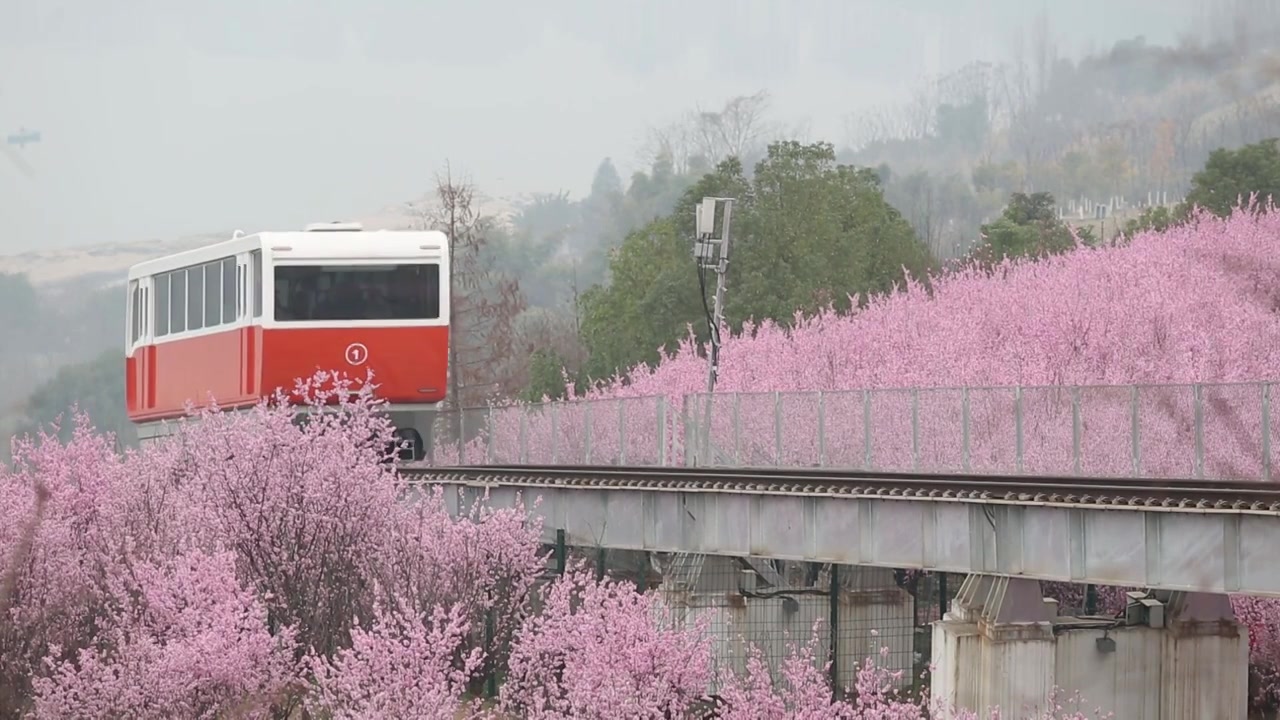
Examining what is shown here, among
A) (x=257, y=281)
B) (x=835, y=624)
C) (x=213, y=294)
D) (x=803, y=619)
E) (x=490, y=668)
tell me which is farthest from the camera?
(x=213, y=294)

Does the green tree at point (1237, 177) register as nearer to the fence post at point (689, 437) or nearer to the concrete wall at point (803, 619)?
the fence post at point (689, 437)

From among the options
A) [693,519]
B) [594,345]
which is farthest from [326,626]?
[594,345]

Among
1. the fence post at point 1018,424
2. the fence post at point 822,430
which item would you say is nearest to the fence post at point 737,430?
the fence post at point 822,430

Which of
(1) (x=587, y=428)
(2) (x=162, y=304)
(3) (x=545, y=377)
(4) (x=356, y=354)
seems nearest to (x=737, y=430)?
(1) (x=587, y=428)

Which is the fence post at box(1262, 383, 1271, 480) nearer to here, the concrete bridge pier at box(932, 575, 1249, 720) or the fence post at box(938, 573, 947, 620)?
the concrete bridge pier at box(932, 575, 1249, 720)

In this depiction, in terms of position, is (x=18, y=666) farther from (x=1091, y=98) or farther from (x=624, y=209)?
(x=624, y=209)

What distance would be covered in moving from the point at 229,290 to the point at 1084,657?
43.3 feet

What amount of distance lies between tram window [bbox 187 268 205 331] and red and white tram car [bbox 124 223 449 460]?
0.04 feet

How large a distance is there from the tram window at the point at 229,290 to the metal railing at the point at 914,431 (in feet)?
11.4

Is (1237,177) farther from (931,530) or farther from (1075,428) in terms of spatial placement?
(931,530)

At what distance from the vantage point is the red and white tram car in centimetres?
2741

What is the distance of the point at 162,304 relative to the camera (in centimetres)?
3061

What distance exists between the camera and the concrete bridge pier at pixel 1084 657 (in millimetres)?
19156

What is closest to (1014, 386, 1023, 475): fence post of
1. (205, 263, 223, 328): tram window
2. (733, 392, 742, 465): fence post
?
(733, 392, 742, 465): fence post
